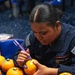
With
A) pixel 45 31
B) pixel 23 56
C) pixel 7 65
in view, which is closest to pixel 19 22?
pixel 7 65

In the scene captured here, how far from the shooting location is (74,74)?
0.89 m

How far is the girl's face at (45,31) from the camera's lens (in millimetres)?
873

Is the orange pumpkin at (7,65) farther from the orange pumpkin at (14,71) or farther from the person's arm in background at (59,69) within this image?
the person's arm in background at (59,69)

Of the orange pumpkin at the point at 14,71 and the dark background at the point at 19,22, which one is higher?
the orange pumpkin at the point at 14,71

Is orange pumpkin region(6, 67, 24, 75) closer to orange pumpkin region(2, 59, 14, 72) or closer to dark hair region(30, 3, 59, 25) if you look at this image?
orange pumpkin region(2, 59, 14, 72)

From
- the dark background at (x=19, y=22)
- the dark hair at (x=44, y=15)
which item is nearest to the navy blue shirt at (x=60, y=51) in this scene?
the dark hair at (x=44, y=15)

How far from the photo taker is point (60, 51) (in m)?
0.97

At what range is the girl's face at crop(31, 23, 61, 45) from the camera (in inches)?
34.4

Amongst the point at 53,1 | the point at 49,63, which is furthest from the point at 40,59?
the point at 53,1

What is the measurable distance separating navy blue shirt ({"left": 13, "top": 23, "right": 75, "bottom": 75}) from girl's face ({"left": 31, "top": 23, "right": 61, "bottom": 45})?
39mm

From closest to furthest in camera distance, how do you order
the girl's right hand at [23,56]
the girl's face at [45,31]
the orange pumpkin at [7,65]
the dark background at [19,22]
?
the girl's face at [45,31] < the girl's right hand at [23,56] < the orange pumpkin at [7,65] < the dark background at [19,22]

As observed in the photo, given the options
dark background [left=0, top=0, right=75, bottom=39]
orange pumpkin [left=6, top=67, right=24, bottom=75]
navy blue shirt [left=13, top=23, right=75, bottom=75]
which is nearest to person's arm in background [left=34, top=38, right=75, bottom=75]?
navy blue shirt [left=13, top=23, right=75, bottom=75]

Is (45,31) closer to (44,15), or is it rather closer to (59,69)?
(44,15)

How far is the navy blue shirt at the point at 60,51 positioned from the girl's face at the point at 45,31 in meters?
0.04
